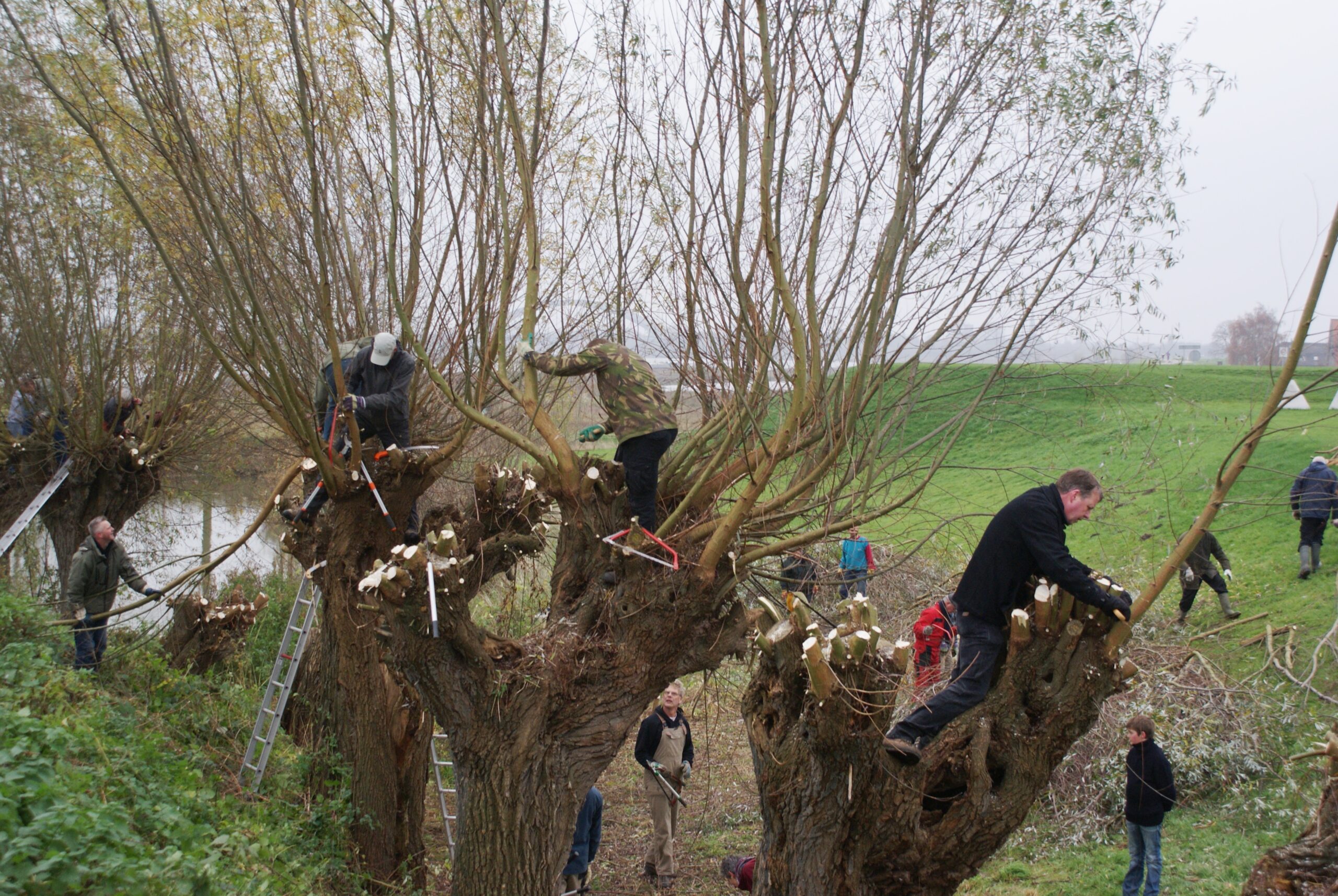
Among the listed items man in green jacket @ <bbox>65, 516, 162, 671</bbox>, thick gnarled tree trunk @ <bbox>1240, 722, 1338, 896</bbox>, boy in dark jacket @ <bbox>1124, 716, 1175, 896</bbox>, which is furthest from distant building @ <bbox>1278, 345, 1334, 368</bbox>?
man in green jacket @ <bbox>65, 516, 162, 671</bbox>

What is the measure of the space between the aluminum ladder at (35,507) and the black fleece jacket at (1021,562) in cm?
851

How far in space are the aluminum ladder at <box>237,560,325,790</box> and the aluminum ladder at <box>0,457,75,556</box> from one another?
311cm

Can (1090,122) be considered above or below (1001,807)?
above

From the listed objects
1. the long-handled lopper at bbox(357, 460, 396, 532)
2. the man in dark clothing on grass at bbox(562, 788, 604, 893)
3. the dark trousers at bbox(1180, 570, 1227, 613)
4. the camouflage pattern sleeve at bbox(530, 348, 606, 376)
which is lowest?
the man in dark clothing on grass at bbox(562, 788, 604, 893)

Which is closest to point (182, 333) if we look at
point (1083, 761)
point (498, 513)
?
point (498, 513)

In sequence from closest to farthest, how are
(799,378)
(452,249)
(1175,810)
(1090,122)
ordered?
(799,378)
(1090,122)
(452,249)
(1175,810)

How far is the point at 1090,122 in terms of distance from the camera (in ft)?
15.9

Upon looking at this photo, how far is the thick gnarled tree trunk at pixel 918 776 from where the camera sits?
4.42 m

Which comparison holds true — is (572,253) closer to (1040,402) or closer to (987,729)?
(1040,402)

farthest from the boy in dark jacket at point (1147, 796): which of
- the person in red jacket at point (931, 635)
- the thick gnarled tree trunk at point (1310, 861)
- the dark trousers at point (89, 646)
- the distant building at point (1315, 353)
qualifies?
the dark trousers at point (89, 646)

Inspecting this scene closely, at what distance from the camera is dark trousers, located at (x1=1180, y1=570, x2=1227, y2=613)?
9.70 m

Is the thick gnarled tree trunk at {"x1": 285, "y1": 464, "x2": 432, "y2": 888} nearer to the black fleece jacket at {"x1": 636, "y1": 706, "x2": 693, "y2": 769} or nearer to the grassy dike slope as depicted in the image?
the black fleece jacket at {"x1": 636, "y1": 706, "x2": 693, "y2": 769}

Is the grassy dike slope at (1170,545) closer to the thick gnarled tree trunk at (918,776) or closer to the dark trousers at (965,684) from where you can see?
the dark trousers at (965,684)

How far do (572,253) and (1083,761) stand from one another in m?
6.59
